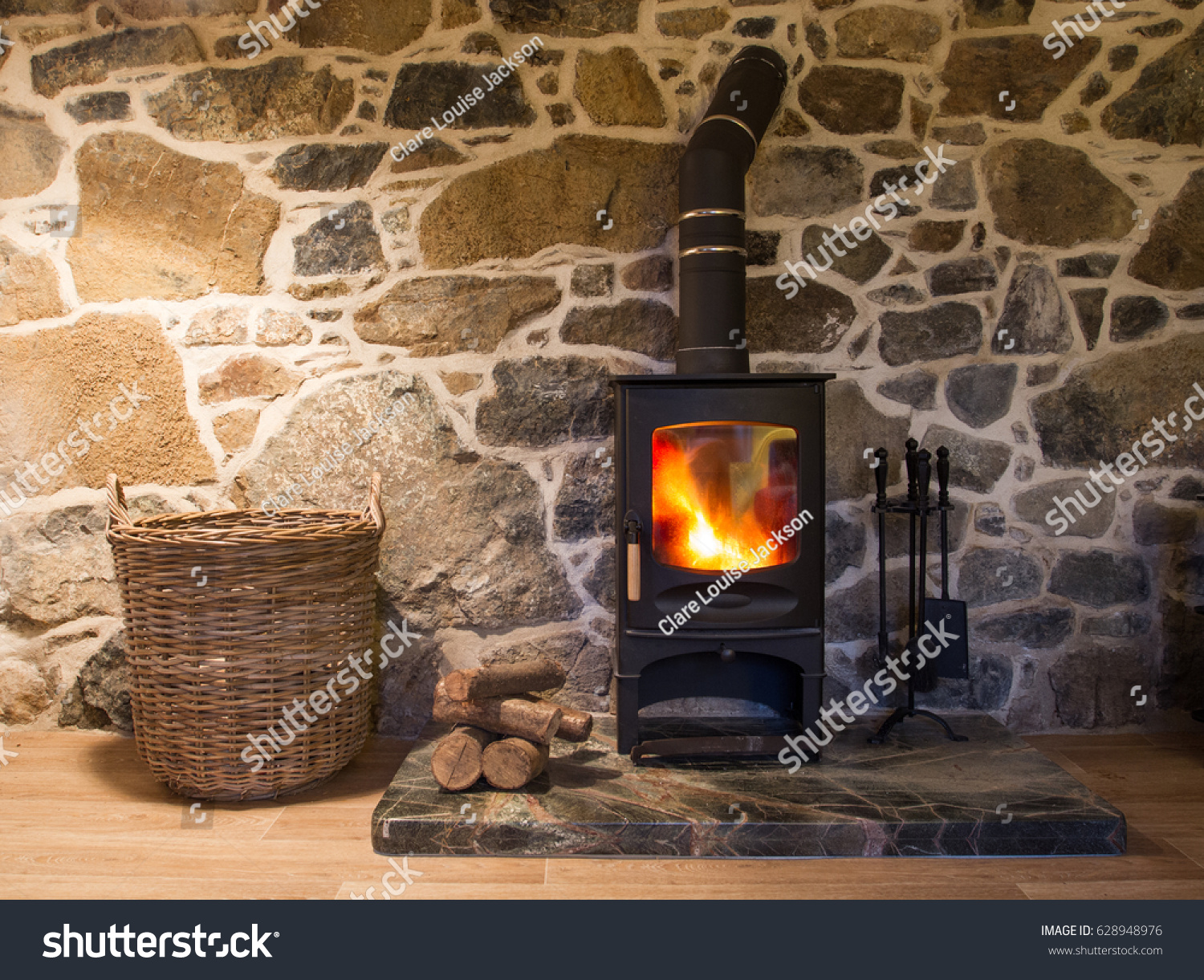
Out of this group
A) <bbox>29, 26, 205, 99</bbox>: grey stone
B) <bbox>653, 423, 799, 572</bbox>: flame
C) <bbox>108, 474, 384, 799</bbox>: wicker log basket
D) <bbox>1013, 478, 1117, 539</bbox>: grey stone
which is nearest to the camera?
<bbox>108, 474, 384, 799</bbox>: wicker log basket

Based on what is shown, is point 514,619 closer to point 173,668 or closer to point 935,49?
point 173,668

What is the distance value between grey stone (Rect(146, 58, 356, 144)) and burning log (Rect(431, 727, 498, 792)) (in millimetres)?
1650

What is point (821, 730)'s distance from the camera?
6.85 ft

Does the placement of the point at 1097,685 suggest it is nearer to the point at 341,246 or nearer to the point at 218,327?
the point at 341,246

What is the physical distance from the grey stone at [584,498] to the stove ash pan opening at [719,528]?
0.32 meters

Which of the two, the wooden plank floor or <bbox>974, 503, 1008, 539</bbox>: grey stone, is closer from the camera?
the wooden plank floor

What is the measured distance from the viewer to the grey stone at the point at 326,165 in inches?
91.9

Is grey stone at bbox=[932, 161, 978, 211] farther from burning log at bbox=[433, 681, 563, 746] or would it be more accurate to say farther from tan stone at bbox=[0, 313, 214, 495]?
tan stone at bbox=[0, 313, 214, 495]

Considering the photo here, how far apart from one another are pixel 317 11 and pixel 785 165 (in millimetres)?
1329

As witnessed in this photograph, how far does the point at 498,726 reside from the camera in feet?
6.51

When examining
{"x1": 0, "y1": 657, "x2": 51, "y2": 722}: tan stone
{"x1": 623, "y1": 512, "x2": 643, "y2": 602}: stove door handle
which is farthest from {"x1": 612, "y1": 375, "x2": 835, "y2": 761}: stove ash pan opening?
{"x1": 0, "y1": 657, "x2": 51, "y2": 722}: tan stone

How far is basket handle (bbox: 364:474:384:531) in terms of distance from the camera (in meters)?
2.12

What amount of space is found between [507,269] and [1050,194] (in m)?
1.51

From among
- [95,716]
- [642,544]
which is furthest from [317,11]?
[95,716]
